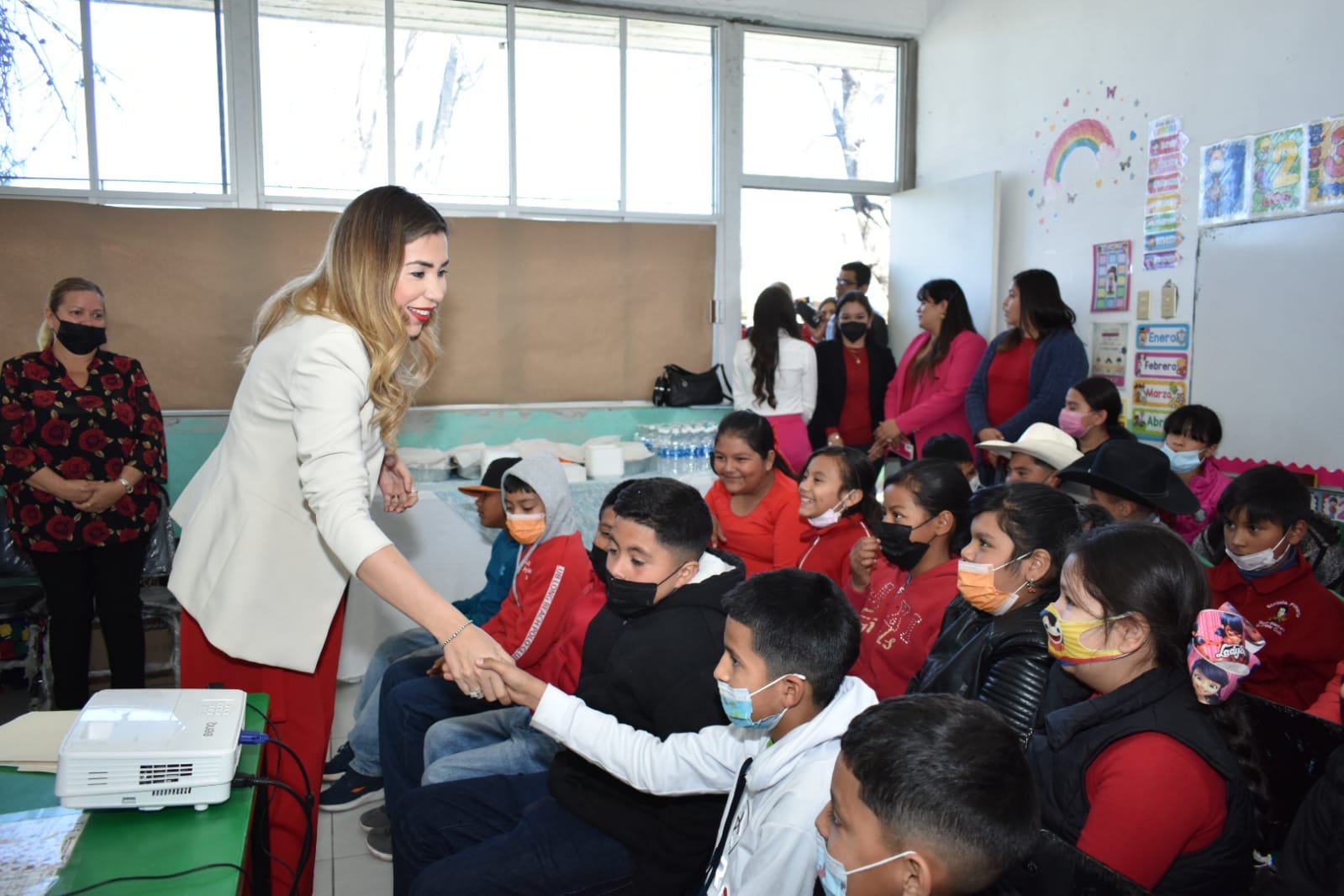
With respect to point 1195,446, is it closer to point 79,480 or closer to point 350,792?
point 350,792

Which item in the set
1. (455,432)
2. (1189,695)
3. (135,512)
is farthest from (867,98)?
(1189,695)

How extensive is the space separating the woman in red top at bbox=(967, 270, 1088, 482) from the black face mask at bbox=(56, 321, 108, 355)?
3.63m

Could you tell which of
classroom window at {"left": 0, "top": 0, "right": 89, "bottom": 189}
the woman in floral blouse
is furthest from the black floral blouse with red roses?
classroom window at {"left": 0, "top": 0, "right": 89, "bottom": 189}

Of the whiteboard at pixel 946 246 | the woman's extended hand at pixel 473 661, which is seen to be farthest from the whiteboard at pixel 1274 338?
the woman's extended hand at pixel 473 661

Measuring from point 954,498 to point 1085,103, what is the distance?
10.6 ft

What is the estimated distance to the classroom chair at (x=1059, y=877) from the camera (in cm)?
122

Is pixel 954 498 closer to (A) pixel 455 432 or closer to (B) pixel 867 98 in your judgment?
(A) pixel 455 432

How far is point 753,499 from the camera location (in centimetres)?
341

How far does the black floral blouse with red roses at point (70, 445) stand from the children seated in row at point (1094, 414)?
139 inches

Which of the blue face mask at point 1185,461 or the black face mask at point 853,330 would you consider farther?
the black face mask at point 853,330

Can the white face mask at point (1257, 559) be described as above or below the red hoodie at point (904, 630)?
above

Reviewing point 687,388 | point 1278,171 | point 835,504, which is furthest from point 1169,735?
point 687,388

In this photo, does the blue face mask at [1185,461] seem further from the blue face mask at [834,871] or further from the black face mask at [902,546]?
the blue face mask at [834,871]

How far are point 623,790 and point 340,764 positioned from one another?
1.75 m
